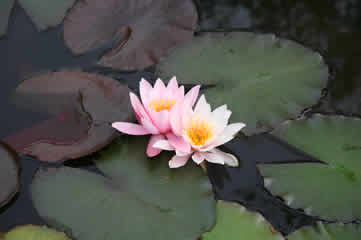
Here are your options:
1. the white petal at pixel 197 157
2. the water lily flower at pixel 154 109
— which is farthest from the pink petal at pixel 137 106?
the white petal at pixel 197 157

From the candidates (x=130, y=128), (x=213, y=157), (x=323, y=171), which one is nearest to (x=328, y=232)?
(x=323, y=171)

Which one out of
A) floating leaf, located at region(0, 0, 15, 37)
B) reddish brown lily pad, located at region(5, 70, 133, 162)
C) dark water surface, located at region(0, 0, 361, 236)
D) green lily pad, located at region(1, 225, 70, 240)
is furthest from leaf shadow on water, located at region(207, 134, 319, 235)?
floating leaf, located at region(0, 0, 15, 37)

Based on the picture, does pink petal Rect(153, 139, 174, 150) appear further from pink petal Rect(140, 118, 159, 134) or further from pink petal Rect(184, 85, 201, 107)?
pink petal Rect(184, 85, 201, 107)

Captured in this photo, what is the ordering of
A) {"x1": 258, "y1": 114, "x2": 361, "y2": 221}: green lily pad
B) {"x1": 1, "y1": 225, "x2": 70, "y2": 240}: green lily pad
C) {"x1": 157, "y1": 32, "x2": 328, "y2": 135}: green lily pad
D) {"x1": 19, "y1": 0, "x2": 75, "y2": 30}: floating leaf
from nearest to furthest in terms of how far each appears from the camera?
{"x1": 1, "y1": 225, "x2": 70, "y2": 240}: green lily pad
{"x1": 258, "y1": 114, "x2": 361, "y2": 221}: green lily pad
{"x1": 157, "y1": 32, "x2": 328, "y2": 135}: green lily pad
{"x1": 19, "y1": 0, "x2": 75, "y2": 30}: floating leaf

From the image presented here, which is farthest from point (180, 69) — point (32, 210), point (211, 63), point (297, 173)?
point (32, 210)

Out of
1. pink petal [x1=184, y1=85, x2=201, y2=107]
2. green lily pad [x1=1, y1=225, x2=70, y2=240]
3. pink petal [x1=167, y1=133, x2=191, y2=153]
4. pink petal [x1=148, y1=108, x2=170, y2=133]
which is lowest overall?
green lily pad [x1=1, y1=225, x2=70, y2=240]

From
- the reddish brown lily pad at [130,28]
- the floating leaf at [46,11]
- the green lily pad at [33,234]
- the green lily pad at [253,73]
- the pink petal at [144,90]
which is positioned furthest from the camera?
the floating leaf at [46,11]

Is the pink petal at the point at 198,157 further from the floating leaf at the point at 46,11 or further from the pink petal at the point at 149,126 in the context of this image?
the floating leaf at the point at 46,11
